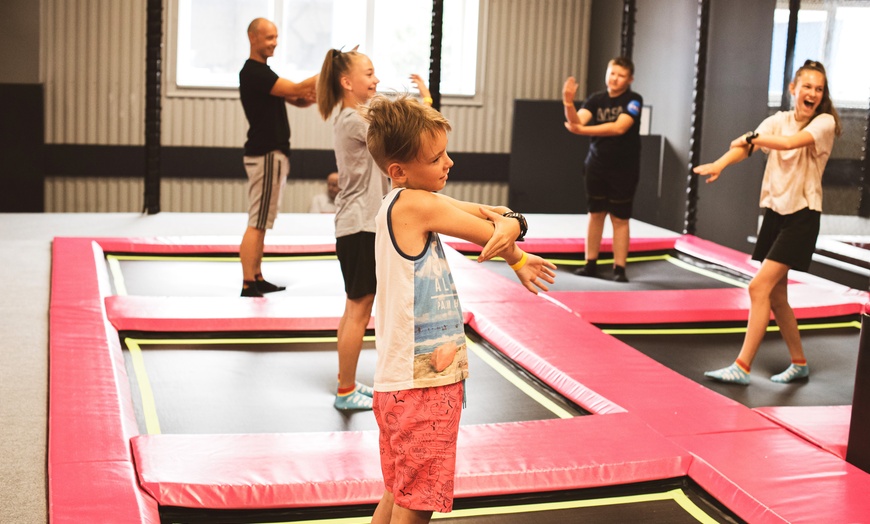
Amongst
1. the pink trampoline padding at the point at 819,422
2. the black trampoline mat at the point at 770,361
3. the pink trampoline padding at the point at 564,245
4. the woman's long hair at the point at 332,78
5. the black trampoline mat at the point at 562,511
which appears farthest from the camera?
the pink trampoline padding at the point at 564,245

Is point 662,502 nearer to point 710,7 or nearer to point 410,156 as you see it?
point 410,156

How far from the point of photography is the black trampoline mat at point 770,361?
338 cm

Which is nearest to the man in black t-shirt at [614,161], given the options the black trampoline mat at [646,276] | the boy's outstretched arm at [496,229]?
the black trampoline mat at [646,276]

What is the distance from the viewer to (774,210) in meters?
3.40

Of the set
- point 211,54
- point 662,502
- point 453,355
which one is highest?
point 211,54

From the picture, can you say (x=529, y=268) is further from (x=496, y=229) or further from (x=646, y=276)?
(x=646, y=276)

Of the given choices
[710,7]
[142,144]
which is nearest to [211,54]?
[142,144]

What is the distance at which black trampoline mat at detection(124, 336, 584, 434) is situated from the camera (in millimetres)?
2930

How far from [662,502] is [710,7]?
547cm

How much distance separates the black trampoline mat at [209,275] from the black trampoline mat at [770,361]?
155cm

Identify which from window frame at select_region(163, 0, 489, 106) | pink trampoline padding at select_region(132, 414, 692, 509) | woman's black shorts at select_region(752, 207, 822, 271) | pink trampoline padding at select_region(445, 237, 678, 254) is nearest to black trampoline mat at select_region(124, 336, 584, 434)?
pink trampoline padding at select_region(132, 414, 692, 509)

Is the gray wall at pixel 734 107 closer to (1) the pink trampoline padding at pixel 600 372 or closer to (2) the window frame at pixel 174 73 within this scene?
(1) the pink trampoline padding at pixel 600 372

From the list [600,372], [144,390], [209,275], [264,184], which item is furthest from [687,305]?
[144,390]

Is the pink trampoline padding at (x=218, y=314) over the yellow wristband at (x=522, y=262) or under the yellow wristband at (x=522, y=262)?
under
